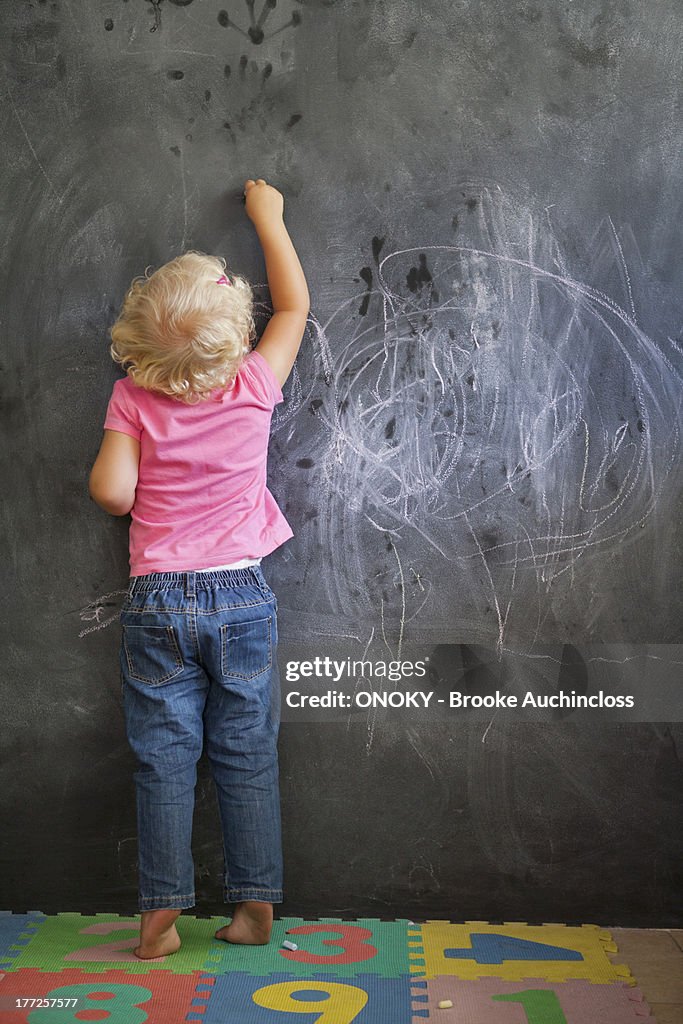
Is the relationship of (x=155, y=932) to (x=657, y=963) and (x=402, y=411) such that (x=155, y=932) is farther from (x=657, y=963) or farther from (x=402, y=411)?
(x=402, y=411)

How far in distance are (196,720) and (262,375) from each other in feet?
2.13

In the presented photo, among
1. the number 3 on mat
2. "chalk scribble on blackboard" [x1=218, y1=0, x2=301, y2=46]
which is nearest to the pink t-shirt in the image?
"chalk scribble on blackboard" [x1=218, y1=0, x2=301, y2=46]

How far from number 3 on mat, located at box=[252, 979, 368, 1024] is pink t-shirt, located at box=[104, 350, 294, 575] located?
735 mm

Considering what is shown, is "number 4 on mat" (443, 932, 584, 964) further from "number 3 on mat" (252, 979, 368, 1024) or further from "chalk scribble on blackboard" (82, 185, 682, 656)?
"chalk scribble on blackboard" (82, 185, 682, 656)

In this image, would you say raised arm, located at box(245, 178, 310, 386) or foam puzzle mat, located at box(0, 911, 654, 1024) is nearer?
foam puzzle mat, located at box(0, 911, 654, 1024)

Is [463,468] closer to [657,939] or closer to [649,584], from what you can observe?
[649,584]

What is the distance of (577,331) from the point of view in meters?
1.85

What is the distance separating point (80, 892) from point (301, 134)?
5.08 feet

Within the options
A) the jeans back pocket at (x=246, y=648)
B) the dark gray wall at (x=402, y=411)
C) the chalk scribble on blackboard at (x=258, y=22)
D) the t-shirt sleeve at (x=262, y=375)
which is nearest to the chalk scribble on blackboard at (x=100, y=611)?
the dark gray wall at (x=402, y=411)

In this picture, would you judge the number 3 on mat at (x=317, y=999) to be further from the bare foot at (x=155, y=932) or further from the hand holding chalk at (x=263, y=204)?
the hand holding chalk at (x=263, y=204)

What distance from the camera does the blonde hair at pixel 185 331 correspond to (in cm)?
167

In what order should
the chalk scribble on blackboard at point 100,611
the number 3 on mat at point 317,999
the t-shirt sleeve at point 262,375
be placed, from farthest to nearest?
the chalk scribble on blackboard at point 100,611
the t-shirt sleeve at point 262,375
the number 3 on mat at point 317,999

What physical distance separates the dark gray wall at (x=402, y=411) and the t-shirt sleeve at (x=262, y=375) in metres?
0.10

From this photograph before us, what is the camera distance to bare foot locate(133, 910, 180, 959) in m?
1.73
